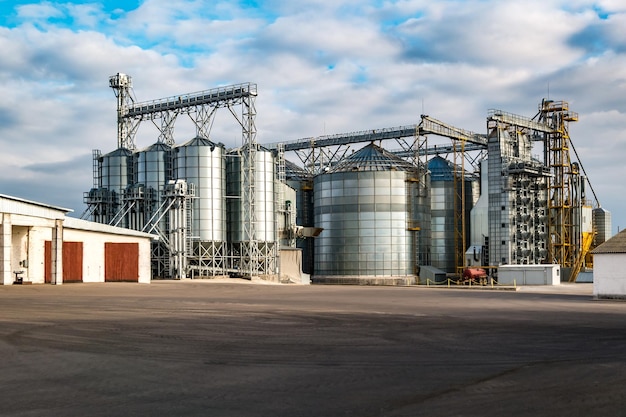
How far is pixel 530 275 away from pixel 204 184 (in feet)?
110

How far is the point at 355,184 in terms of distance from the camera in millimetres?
85000

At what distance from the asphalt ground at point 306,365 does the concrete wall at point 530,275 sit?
1724 inches

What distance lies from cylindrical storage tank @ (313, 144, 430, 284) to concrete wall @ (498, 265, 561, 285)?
1386cm

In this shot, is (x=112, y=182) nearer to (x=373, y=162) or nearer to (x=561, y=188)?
(x=373, y=162)

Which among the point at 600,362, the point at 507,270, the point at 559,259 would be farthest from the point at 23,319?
the point at 559,259

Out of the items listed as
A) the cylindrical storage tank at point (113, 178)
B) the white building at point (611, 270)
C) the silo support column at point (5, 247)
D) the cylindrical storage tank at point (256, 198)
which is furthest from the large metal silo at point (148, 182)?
the white building at point (611, 270)

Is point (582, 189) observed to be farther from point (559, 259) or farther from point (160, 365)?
point (160, 365)

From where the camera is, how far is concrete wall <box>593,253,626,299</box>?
41.9 m

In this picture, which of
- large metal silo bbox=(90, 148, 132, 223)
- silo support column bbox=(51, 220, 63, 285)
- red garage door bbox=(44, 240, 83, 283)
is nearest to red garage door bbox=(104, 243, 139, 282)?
red garage door bbox=(44, 240, 83, 283)

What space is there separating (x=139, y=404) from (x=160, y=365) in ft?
12.4

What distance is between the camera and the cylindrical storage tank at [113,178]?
79.9 meters

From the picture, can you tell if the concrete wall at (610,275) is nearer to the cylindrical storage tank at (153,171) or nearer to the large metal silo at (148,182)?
the large metal silo at (148,182)

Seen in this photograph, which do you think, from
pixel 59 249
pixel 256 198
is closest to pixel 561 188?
pixel 256 198

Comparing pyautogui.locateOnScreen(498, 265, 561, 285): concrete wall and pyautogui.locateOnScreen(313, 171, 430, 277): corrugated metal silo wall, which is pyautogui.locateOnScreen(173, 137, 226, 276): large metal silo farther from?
pyautogui.locateOnScreen(498, 265, 561, 285): concrete wall
